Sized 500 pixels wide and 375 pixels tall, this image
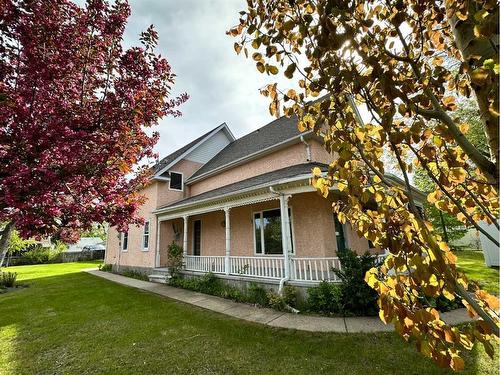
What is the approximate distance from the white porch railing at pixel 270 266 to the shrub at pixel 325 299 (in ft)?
1.50

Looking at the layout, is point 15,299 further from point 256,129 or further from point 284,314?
point 256,129

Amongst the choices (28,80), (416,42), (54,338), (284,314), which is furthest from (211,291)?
(416,42)

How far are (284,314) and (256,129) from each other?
13.1 meters

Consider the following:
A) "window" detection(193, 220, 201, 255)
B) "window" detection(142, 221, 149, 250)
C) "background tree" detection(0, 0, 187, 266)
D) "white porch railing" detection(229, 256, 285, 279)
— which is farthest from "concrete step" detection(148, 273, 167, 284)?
"background tree" detection(0, 0, 187, 266)

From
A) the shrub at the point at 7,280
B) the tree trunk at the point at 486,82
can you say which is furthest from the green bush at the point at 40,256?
the tree trunk at the point at 486,82

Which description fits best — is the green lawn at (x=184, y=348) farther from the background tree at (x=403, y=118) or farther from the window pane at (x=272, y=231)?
the background tree at (x=403, y=118)

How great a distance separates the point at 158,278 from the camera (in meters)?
14.0

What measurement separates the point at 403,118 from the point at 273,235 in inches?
390

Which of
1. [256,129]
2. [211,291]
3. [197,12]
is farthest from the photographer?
[256,129]

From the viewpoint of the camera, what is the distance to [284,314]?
7496mm

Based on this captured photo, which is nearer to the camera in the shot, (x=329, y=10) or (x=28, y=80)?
(x=329, y=10)

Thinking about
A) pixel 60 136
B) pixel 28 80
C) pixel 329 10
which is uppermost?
pixel 28 80

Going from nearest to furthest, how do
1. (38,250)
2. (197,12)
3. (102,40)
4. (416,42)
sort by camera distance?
(416,42) → (197,12) → (102,40) → (38,250)

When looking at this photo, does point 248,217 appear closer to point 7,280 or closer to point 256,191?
point 256,191
